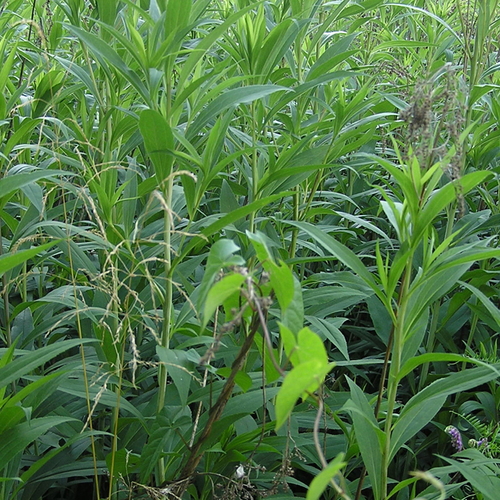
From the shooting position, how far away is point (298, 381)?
0.59 m

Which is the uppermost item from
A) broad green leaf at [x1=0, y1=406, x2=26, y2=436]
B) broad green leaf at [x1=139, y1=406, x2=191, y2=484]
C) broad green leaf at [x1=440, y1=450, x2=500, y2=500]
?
broad green leaf at [x1=0, y1=406, x2=26, y2=436]

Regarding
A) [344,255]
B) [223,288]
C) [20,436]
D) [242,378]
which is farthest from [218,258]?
[20,436]

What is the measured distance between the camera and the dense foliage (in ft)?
3.42

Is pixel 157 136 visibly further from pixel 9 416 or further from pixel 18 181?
pixel 9 416

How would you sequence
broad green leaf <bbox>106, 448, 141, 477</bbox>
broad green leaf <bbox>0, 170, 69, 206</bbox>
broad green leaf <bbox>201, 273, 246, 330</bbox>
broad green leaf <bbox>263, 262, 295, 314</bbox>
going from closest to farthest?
broad green leaf <bbox>201, 273, 246, 330</bbox> → broad green leaf <bbox>263, 262, 295, 314</bbox> → broad green leaf <bbox>0, 170, 69, 206</bbox> → broad green leaf <bbox>106, 448, 141, 477</bbox>

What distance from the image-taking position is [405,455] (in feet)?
6.88

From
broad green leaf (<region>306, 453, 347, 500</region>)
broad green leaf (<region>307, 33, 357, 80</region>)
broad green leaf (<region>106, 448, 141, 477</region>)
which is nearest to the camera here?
broad green leaf (<region>306, 453, 347, 500</region>)

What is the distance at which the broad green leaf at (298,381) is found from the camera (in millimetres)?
582

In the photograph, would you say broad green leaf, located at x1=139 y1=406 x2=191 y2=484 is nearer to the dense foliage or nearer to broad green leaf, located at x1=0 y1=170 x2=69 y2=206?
the dense foliage

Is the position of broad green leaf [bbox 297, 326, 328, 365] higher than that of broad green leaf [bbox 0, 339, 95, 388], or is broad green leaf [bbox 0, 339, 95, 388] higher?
broad green leaf [bbox 297, 326, 328, 365]

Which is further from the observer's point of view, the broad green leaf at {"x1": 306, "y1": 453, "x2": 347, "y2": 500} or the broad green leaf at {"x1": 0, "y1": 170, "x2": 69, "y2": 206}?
the broad green leaf at {"x1": 0, "y1": 170, "x2": 69, "y2": 206}

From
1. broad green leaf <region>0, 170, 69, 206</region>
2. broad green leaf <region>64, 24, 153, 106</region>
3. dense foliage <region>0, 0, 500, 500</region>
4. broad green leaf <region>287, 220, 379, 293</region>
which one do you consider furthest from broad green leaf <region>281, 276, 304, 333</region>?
broad green leaf <region>64, 24, 153, 106</region>

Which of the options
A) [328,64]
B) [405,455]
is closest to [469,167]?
[328,64]

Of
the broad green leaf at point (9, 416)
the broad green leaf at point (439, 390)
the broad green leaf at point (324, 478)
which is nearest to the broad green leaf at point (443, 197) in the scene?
the broad green leaf at point (439, 390)
